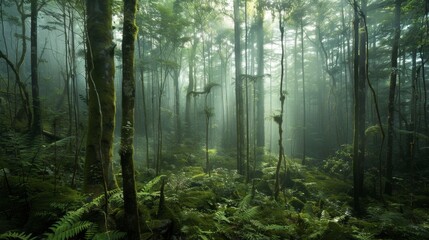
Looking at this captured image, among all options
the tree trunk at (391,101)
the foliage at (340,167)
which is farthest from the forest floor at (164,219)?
the foliage at (340,167)

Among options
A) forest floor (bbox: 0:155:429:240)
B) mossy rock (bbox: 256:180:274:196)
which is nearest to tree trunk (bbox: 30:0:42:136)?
forest floor (bbox: 0:155:429:240)

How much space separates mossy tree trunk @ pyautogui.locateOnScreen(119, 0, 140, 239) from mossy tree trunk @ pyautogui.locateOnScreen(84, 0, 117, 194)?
5.37 feet

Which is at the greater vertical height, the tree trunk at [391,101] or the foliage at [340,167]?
the tree trunk at [391,101]

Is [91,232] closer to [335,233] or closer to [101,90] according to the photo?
[101,90]

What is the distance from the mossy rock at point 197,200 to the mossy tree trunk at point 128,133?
2.63 m

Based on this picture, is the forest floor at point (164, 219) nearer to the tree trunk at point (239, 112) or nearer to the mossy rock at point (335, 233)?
the mossy rock at point (335, 233)

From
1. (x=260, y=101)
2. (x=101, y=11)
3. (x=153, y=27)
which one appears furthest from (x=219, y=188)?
(x=260, y=101)

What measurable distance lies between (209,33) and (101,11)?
61.0 ft

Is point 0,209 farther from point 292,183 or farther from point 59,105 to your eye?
point 59,105

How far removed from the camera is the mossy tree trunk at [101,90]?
5.13 m

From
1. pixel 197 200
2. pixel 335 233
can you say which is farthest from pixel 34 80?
pixel 335 233

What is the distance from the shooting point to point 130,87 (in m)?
3.65

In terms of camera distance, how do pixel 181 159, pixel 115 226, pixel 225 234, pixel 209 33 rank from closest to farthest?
pixel 115 226 → pixel 225 234 → pixel 181 159 → pixel 209 33

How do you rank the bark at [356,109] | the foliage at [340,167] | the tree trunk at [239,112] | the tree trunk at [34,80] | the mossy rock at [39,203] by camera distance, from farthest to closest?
the foliage at [340,167] < the tree trunk at [239,112] < the tree trunk at [34,80] < the bark at [356,109] < the mossy rock at [39,203]
